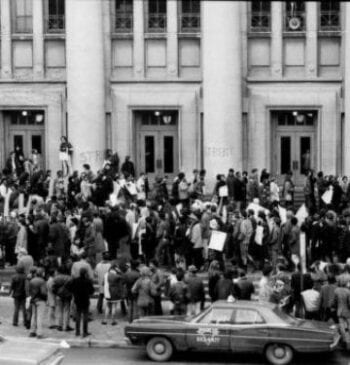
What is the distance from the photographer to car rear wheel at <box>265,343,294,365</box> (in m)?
18.4

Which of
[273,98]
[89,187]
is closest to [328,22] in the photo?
[273,98]

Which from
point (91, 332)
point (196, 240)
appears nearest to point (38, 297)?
point (91, 332)

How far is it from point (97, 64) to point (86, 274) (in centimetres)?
1740

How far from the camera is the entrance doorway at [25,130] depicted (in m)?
38.5

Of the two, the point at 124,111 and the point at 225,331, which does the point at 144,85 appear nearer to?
the point at 124,111

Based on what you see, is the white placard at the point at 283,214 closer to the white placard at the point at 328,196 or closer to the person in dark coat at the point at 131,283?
the white placard at the point at 328,196

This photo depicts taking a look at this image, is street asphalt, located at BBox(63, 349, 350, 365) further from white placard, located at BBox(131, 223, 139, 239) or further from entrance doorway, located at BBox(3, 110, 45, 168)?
entrance doorway, located at BBox(3, 110, 45, 168)

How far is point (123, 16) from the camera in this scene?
37531mm

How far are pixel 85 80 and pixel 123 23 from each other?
274 centimetres

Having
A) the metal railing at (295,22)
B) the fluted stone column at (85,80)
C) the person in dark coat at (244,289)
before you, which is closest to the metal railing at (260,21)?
the metal railing at (295,22)

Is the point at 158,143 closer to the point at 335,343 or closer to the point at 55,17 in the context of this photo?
the point at 55,17

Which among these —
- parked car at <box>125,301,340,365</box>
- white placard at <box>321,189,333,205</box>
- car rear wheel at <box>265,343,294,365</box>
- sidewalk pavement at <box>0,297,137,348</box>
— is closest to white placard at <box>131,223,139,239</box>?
sidewalk pavement at <box>0,297,137,348</box>

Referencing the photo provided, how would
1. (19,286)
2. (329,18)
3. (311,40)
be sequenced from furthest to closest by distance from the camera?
(329,18) → (311,40) → (19,286)

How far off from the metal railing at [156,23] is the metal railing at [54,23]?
3281 mm
